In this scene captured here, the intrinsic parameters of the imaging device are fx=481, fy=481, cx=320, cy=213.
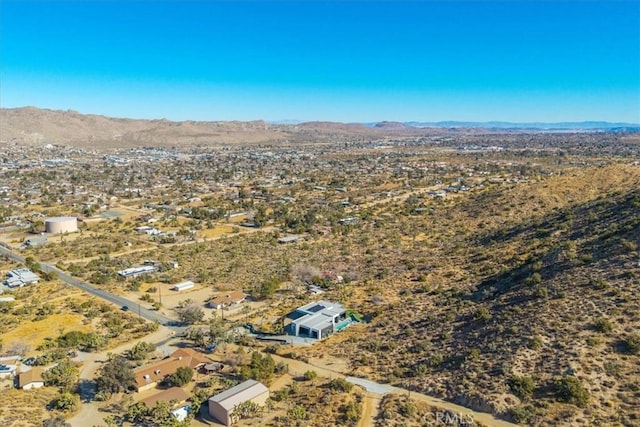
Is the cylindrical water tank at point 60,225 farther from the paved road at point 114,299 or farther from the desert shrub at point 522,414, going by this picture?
the desert shrub at point 522,414

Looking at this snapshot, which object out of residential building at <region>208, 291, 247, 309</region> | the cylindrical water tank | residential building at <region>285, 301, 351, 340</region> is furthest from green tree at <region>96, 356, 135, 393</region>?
the cylindrical water tank

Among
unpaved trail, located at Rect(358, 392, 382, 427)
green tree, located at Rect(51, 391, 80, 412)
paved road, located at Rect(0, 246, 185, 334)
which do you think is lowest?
paved road, located at Rect(0, 246, 185, 334)

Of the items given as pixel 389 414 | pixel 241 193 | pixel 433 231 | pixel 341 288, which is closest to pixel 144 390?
pixel 389 414

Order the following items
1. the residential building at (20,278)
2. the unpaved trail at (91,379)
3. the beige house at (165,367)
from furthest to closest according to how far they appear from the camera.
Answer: the residential building at (20,278) → the beige house at (165,367) → the unpaved trail at (91,379)

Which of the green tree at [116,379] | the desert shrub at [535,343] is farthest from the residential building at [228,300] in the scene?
the desert shrub at [535,343]

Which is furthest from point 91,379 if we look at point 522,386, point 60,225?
point 60,225

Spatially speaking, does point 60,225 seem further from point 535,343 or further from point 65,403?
point 535,343

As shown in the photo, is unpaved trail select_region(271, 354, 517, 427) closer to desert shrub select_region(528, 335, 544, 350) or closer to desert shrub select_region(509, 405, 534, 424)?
desert shrub select_region(509, 405, 534, 424)

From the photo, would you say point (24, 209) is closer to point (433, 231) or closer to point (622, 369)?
point (433, 231)
